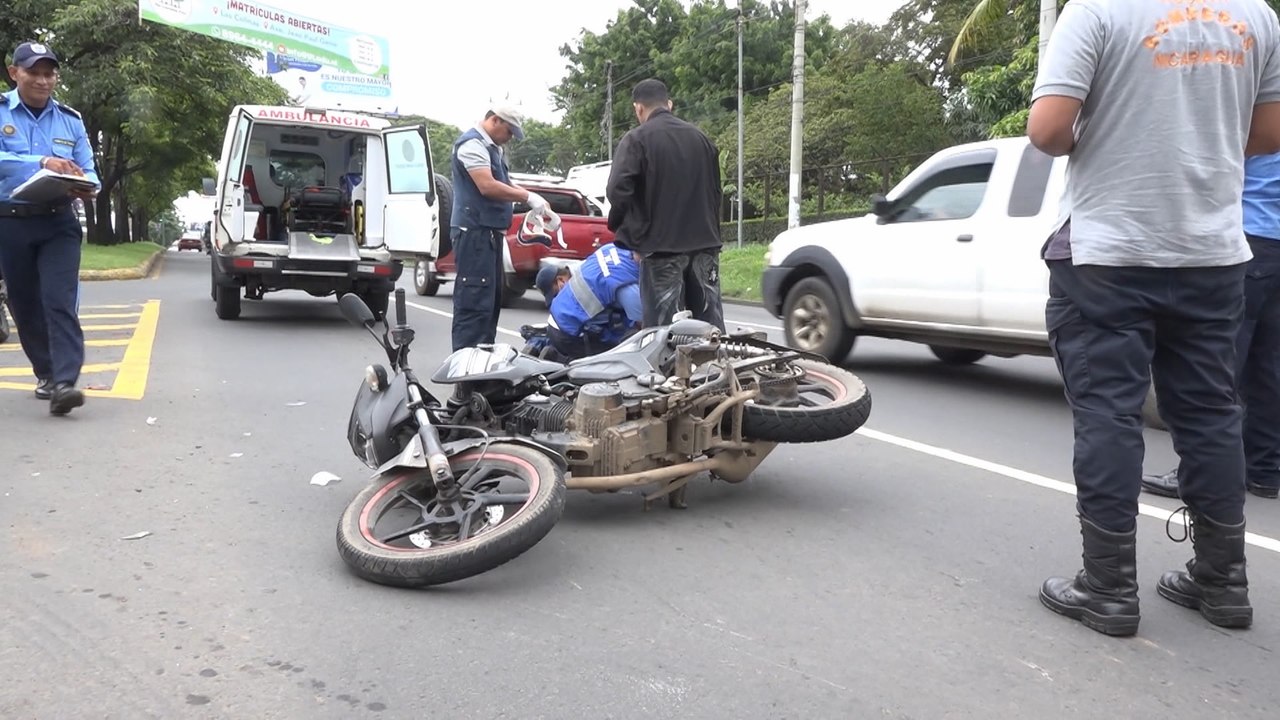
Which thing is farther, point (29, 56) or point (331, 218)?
point (331, 218)

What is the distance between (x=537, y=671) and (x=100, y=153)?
34.7 meters

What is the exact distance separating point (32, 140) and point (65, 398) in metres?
1.37

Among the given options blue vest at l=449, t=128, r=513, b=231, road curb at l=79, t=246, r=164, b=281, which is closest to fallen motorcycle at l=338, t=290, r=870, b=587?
blue vest at l=449, t=128, r=513, b=231

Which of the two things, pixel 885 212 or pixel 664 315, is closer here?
pixel 664 315

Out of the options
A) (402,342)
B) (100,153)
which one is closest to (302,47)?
(100,153)

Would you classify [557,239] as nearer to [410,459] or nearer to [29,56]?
[29,56]

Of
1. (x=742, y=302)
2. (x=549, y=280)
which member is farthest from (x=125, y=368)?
(x=742, y=302)

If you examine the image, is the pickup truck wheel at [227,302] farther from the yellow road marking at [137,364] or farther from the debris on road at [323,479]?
the debris on road at [323,479]

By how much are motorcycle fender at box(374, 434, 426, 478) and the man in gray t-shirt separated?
2057 mm

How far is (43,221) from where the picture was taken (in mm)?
5492

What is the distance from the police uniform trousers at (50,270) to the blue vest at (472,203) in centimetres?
210

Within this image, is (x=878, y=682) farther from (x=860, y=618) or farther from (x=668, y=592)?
(x=668, y=592)

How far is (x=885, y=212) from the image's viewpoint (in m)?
7.66

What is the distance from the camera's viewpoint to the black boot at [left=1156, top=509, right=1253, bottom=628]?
3.01 metres
